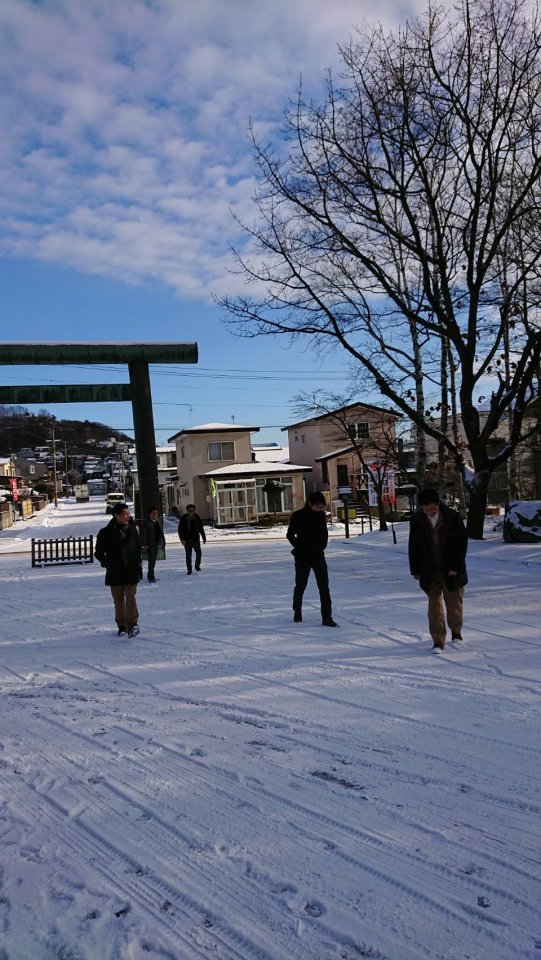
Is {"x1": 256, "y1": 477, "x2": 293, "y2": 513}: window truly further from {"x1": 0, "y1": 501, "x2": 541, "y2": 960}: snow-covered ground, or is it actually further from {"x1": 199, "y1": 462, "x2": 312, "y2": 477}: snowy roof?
{"x1": 0, "y1": 501, "x2": 541, "y2": 960}: snow-covered ground

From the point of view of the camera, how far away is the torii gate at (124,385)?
19.2 m

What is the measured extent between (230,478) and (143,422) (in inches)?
829

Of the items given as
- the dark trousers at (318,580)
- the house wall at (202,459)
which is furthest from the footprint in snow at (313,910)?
the house wall at (202,459)

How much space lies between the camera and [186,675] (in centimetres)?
662

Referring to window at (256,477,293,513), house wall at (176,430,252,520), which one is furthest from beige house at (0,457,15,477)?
window at (256,477,293,513)

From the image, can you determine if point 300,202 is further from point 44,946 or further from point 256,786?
point 44,946

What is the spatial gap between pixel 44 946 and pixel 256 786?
5.15 feet

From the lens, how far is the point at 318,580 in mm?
9023

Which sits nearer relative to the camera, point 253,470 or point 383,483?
point 383,483

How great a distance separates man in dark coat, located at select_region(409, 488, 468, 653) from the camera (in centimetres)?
719

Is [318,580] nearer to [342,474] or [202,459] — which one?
[202,459]

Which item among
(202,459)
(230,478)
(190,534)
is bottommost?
(190,534)

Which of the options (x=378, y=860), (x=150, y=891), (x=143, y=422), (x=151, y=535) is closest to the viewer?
(x=150, y=891)

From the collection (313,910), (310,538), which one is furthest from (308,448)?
(313,910)
